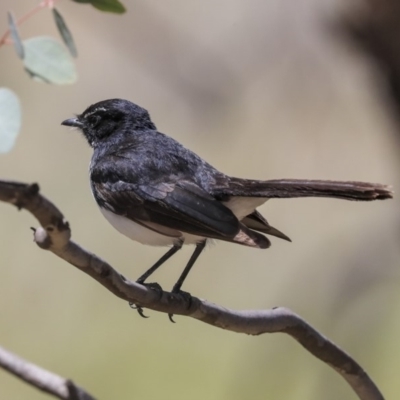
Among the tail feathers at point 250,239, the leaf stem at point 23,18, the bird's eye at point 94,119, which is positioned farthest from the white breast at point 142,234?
the leaf stem at point 23,18

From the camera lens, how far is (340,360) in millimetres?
1969

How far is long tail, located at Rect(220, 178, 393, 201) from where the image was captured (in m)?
1.82

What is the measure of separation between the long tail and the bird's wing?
94mm

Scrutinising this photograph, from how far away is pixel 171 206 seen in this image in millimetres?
2115

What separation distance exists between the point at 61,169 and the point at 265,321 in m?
2.79

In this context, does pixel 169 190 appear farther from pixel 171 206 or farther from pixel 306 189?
pixel 306 189

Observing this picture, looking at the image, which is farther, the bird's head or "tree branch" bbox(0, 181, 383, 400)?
the bird's head

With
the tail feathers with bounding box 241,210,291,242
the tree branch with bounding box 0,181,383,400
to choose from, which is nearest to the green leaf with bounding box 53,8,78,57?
the tree branch with bounding box 0,181,383,400

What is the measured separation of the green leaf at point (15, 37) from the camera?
2.73ft

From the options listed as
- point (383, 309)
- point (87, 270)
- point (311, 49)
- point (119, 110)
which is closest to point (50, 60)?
point (87, 270)

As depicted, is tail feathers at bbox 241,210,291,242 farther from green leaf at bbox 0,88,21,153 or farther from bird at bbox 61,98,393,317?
green leaf at bbox 0,88,21,153

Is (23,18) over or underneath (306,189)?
underneath

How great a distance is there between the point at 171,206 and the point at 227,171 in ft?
7.97

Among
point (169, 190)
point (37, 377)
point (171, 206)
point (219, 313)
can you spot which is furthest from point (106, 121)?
point (37, 377)
